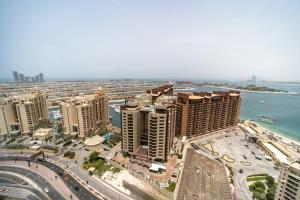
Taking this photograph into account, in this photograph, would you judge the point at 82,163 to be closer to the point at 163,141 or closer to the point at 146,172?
the point at 146,172

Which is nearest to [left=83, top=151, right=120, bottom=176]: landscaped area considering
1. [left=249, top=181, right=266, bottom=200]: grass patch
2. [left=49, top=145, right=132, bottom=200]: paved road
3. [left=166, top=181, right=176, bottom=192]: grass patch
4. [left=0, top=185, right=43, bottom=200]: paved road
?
[left=49, top=145, right=132, bottom=200]: paved road

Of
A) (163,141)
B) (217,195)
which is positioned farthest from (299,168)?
(163,141)

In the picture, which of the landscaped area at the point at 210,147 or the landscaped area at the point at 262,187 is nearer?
the landscaped area at the point at 262,187

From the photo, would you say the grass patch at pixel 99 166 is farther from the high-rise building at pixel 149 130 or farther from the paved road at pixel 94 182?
the high-rise building at pixel 149 130

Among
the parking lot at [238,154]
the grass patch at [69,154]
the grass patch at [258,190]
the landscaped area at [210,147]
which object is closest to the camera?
the grass patch at [258,190]

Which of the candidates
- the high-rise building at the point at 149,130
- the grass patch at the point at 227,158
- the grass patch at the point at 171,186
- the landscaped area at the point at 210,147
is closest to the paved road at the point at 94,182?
the grass patch at the point at 171,186

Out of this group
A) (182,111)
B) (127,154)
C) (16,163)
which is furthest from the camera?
(182,111)

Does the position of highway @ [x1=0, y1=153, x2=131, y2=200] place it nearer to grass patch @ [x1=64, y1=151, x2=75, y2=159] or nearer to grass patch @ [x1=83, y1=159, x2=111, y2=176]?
grass patch @ [x1=83, y1=159, x2=111, y2=176]

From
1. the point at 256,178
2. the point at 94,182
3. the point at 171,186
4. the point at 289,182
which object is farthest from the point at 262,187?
the point at 94,182

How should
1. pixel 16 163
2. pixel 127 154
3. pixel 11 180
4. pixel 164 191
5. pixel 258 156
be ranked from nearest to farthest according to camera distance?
pixel 164 191 → pixel 11 180 → pixel 16 163 → pixel 127 154 → pixel 258 156
